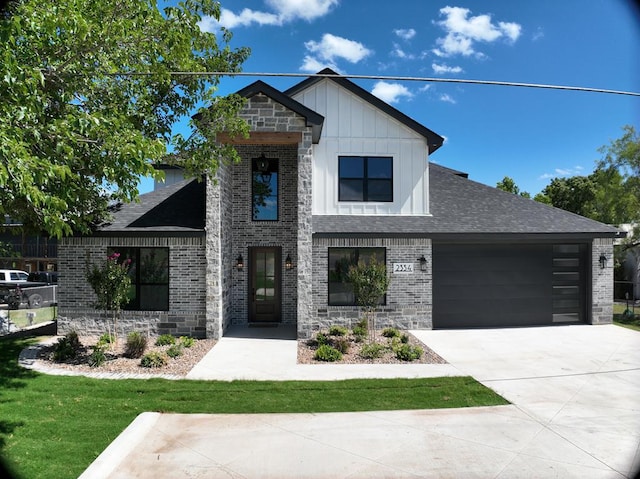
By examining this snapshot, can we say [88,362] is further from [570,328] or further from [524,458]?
[570,328]

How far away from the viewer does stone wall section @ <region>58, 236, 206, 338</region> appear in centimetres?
1083

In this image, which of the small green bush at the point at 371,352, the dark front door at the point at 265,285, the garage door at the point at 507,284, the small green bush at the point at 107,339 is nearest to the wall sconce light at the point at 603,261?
the garage door at the point at 507,284

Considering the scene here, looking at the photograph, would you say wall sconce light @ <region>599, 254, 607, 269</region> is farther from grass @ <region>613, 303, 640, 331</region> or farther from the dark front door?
the dark front door

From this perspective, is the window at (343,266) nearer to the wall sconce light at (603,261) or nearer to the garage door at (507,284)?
the garage door at (507,284)

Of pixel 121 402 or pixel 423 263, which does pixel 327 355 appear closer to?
pixel 121 402

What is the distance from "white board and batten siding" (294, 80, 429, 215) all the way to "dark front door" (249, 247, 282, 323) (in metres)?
2.19

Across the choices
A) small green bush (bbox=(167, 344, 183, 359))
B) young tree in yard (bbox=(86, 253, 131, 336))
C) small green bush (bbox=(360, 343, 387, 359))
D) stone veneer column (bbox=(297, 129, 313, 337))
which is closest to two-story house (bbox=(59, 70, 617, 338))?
stone veneer column (bbox=(297, 129, 313, 337))

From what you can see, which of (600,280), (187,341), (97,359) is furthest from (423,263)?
(97,359)

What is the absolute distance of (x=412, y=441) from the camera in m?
5.01

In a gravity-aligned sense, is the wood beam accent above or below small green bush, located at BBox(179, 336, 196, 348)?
above

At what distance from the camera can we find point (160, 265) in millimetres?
11094

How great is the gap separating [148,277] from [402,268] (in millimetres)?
7772

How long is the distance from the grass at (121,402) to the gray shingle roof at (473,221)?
564 cm

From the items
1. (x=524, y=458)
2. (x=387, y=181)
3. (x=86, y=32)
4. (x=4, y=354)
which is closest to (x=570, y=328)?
(x=387, y=181)
